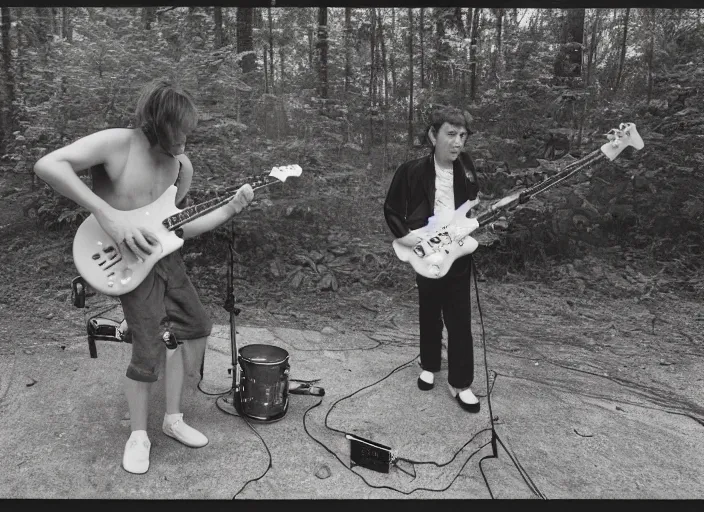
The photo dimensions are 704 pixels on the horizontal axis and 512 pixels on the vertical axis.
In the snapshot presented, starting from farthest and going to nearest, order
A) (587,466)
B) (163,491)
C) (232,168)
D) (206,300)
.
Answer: (232,168) < (206,300) < (587,466) < (163,491)

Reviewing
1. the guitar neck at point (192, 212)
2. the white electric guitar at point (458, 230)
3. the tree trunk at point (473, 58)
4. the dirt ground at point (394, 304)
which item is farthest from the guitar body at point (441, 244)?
the tree trunk at point (473, 58)

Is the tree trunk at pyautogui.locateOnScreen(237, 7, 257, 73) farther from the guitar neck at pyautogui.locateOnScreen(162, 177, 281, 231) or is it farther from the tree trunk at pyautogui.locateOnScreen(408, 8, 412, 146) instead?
the guitar neck at pyautogui.locateOnScreen(162, 177, 281, 231)

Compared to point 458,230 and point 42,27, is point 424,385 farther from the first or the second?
point 42,27

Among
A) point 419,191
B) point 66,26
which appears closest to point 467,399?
point 419,191

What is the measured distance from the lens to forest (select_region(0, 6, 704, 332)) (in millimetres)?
5430

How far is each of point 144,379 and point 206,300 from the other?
2.69 meters

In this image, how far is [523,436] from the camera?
2.89 meters

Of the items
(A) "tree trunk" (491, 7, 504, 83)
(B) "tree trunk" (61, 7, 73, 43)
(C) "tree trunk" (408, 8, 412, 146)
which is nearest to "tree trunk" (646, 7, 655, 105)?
(A) "tree trunk" (491, 7, 504, 83)

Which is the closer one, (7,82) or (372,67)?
(7,82)

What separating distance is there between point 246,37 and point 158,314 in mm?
4480

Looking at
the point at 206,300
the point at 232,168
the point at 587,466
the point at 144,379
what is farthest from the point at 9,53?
the point at 587,466

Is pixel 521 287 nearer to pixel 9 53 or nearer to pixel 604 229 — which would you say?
pixel 604 229

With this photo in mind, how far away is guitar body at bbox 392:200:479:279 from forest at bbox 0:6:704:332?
2245 mm

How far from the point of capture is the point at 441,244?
3.04m
